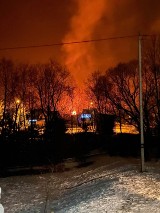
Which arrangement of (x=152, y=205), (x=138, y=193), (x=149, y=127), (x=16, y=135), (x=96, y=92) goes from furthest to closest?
1. (x=96, y=92)
2. (x=149, y=127)
3. (x=16, y=135)
4. (x=138, y=193)
5. (x=152, y=205)

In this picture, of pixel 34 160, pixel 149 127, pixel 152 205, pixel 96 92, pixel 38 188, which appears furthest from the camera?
pixel 96 92

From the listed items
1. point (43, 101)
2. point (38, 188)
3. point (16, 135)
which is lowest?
point (38, 188)

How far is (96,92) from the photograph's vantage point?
64250mm

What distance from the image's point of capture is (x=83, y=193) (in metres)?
16.4

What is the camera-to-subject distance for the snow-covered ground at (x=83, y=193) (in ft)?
43.5

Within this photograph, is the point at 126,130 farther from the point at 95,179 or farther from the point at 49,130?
the point at 95,179

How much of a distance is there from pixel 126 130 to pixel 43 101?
20431mm

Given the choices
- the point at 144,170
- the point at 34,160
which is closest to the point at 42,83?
the point at 34,160

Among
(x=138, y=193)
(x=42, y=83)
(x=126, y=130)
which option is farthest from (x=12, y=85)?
(x=138, y=193)

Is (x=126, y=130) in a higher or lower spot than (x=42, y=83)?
lower

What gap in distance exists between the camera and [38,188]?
19.5 meters

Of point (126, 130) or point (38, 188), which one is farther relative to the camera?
point (126, 130)

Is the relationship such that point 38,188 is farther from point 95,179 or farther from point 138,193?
point 138,193

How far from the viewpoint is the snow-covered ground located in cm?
1326
